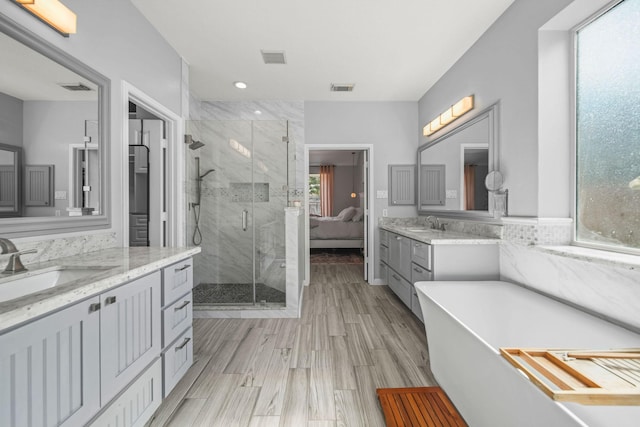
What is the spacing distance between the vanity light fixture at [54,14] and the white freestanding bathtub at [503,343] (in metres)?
2.57

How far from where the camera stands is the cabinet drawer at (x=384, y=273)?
13.1 feet

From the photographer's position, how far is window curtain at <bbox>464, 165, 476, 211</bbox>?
2932 mm

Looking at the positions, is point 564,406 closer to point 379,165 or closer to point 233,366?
point 233,366

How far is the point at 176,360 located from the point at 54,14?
201cm

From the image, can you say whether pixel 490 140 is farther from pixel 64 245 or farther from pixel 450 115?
pixel 64 245

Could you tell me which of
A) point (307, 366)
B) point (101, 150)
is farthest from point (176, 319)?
point (101, 150)

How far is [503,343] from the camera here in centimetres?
189

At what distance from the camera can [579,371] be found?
1056mm

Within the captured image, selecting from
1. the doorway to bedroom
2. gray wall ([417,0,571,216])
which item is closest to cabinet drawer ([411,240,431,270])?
gray wall ([417,0,571,216])

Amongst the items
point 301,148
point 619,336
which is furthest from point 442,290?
point 301,148

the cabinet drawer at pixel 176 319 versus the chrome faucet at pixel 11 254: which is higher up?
the chrome faucet at pixel 11 254

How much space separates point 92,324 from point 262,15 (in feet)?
8.11

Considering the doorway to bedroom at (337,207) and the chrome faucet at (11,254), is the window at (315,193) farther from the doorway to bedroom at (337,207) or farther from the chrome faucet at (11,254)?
the chrome faucet at (11,254)

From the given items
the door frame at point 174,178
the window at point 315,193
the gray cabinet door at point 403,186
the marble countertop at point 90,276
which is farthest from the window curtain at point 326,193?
the marble countertop at point 90,276
